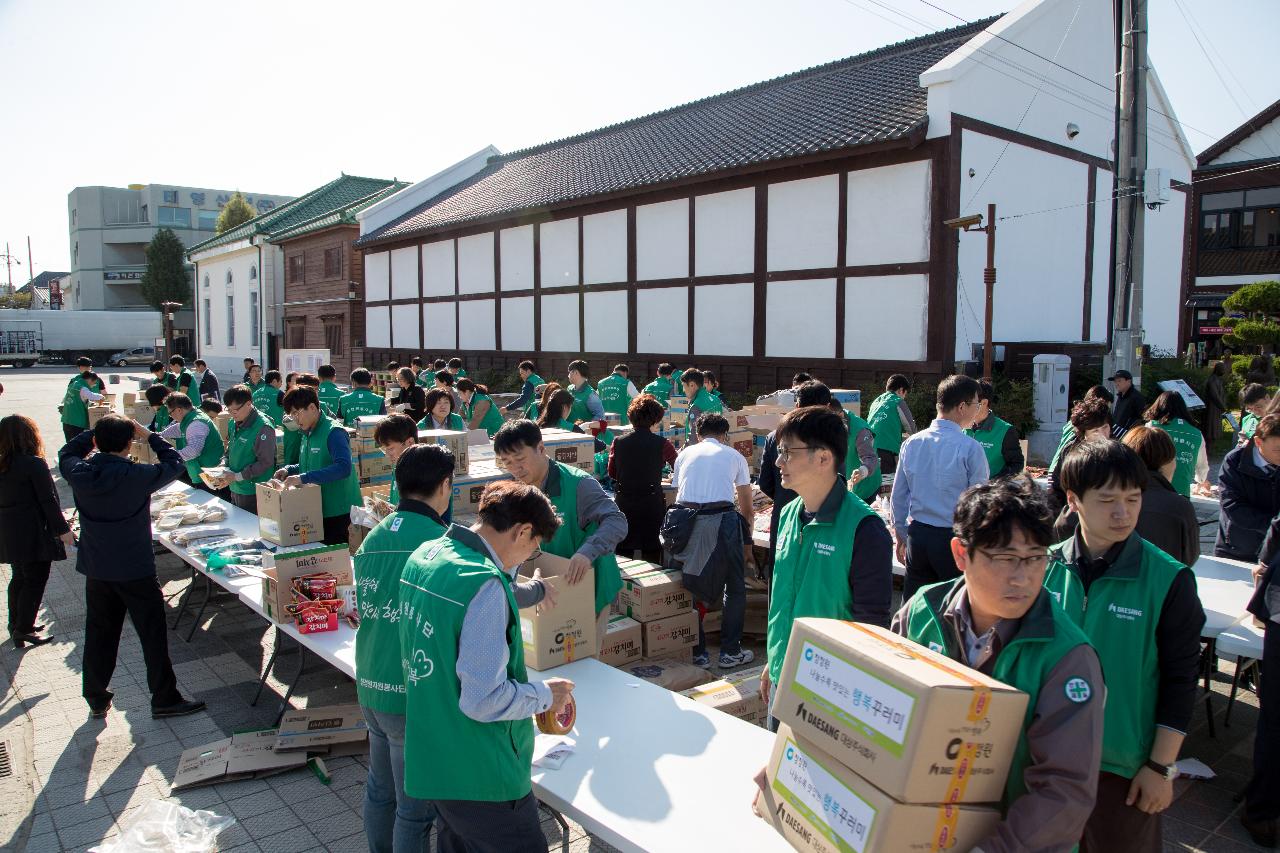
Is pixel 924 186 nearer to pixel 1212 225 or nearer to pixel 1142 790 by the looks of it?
pixel 1142 790

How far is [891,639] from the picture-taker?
1953 mm

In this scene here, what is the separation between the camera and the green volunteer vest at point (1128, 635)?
95.5 inches

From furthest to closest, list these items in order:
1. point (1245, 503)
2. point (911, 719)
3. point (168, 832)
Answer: point (1245, 503) → point (168, 832) → point (911, 719)

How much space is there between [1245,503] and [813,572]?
153 inches

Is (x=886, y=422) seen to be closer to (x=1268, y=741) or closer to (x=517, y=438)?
(x=1268, y=741)

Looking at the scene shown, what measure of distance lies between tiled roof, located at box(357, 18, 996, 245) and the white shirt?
9.84 m

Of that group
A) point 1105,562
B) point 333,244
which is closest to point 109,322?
point 333,244

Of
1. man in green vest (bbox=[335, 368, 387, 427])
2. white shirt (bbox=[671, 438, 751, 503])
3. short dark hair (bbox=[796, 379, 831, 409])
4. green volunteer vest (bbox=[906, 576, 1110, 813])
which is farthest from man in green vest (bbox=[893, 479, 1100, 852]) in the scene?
man in green vest (bbox=[335, 368, 387, 427])

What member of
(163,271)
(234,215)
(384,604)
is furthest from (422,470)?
(163,271)

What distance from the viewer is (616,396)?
38.9ft

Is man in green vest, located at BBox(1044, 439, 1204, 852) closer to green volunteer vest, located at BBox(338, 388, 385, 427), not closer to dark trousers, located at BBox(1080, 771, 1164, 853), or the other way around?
dark trousers, located at BBox(1080, 771, 1164, 853)

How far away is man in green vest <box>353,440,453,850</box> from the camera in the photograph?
9.10 feet

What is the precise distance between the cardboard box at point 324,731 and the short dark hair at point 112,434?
72.6 inches

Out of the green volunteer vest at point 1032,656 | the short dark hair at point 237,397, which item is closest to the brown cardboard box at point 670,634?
the green volunteer vest at point 1032,656
